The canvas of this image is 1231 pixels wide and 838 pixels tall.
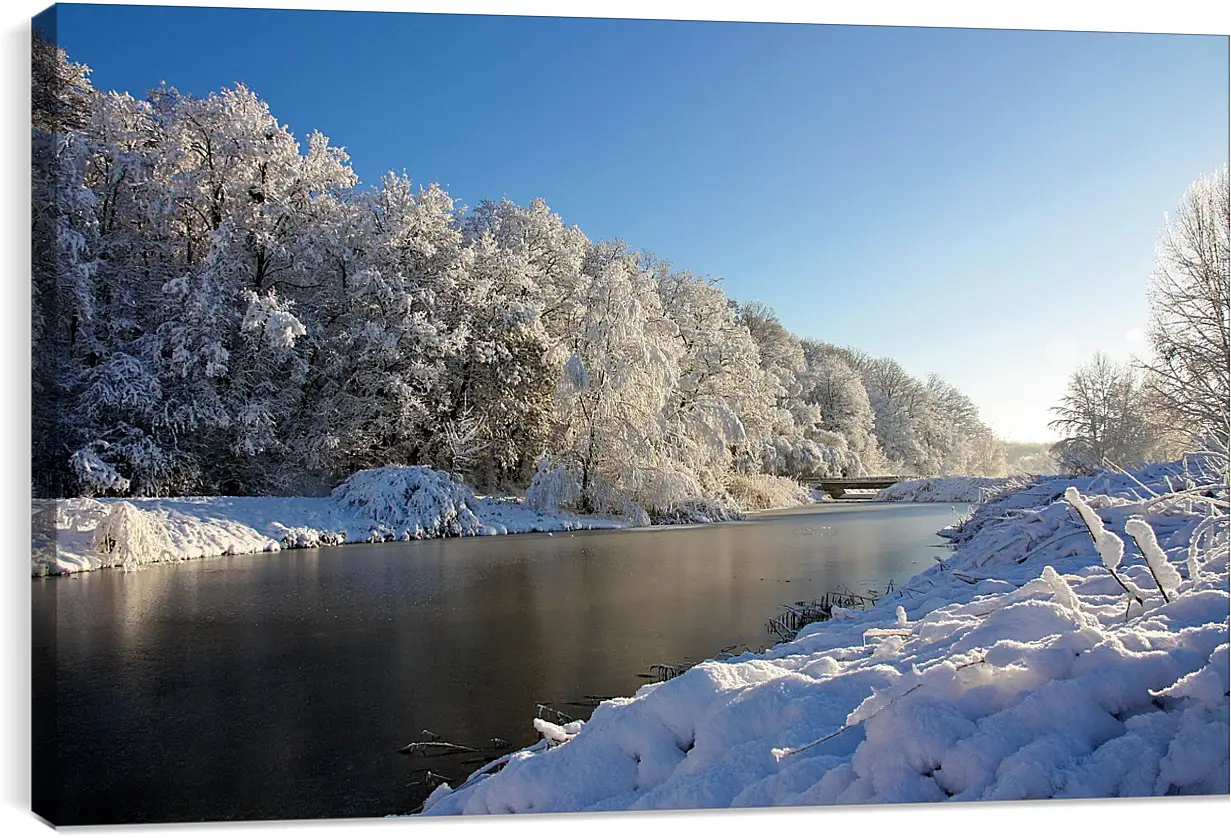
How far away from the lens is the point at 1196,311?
3.11 metres

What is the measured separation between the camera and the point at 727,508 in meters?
9.93

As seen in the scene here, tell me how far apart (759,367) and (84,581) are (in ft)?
24.2

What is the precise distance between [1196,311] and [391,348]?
6.98 meters

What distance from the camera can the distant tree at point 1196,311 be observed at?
299 cm

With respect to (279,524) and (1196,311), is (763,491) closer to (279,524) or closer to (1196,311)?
(279,524)

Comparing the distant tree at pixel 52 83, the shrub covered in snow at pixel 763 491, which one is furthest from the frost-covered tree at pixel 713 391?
the distant tree at pixel 52 83

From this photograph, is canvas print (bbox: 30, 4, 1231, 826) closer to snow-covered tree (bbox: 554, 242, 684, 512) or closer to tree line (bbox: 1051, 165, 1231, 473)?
tree line (bbox: 1051, 165, 1231, 473)

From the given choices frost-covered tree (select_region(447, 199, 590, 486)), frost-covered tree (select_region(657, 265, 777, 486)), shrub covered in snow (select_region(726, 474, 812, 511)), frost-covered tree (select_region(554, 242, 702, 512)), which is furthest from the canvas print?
shrub covered in snow (select_region(726, 474, 812, 511))

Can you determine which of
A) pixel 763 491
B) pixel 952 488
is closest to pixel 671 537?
pixel 952 488

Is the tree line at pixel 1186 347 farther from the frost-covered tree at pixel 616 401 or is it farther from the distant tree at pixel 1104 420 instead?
the frost-covered tree at pixel 616 401

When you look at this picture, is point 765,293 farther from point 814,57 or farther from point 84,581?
point 84,581

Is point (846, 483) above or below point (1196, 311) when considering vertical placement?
below

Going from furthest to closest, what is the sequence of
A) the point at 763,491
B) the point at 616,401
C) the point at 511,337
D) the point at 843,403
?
the point at 763,491 → the point at 511,337 → the point at 616,401 → the point at 843,403

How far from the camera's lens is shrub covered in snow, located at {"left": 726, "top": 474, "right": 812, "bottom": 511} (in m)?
10.6
